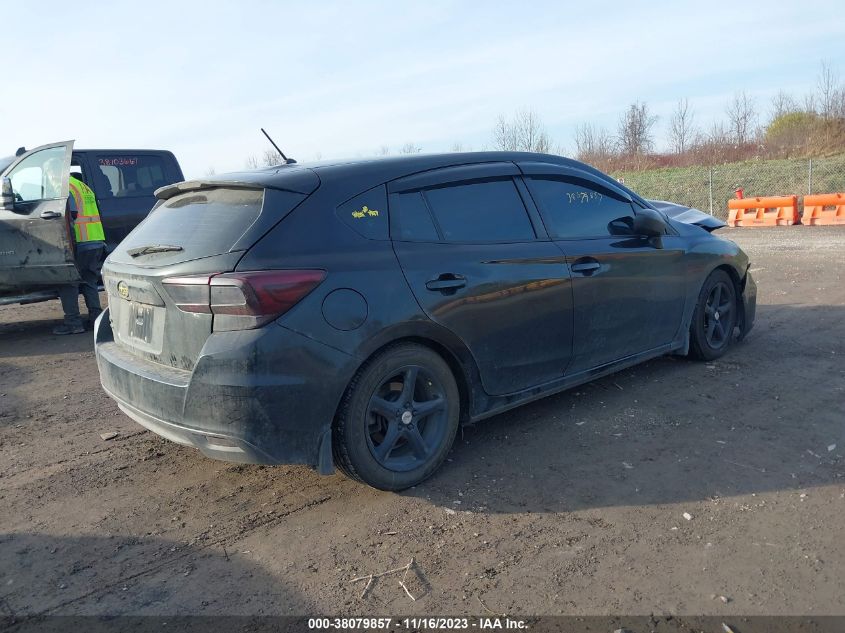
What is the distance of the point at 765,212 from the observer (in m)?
17.8

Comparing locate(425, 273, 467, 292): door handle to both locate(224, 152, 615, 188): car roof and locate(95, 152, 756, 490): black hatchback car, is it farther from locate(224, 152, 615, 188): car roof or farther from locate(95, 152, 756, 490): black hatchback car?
locate(224, 152, 615, 188): car roof

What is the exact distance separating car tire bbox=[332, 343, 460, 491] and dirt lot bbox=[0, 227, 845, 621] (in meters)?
0.15

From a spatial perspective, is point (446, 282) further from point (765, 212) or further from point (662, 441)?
point (765, 212)

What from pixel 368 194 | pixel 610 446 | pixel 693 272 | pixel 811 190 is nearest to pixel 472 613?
pixel 610 446

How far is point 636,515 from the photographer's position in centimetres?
327

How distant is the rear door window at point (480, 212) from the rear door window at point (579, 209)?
202 millimetres

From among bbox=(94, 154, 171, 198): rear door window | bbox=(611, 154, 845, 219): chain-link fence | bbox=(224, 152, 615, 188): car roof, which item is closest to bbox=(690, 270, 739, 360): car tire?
bbox=(224, 152, 615, 188): car roof

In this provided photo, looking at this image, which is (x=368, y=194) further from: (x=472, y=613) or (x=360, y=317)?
(x=472, y=613)

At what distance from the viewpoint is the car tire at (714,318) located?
5.42 metres

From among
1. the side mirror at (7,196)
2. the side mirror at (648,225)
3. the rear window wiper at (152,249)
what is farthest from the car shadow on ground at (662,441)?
the side mirror at (7,196)

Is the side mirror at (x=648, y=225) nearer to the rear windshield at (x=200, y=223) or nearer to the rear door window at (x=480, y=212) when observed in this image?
the rear door window at (x=480, y=212)

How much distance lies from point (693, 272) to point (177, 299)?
3.75 m

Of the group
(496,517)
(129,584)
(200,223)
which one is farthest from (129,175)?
(496,517)

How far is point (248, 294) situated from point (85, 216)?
5.73 meters
